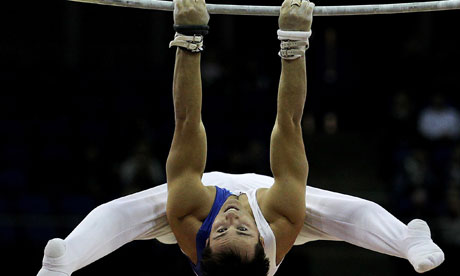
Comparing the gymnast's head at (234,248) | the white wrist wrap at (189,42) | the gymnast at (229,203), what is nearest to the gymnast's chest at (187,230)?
the gymnast at (229,203)

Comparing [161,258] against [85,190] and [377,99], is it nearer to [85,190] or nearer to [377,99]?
[85,190]

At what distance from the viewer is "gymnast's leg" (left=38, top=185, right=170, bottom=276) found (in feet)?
15.0

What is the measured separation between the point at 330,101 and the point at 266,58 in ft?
4.68

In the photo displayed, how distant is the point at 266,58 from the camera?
40.8 ft

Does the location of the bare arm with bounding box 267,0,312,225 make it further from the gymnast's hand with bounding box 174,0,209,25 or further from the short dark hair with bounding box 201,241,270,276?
the gymnast's hand with bounding box 174,0,209,25

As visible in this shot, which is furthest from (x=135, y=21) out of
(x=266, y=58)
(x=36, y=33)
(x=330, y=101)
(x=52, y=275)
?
(x=52, y=275)

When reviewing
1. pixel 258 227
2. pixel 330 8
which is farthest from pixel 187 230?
pixel 330 8

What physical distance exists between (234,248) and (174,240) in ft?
3.46

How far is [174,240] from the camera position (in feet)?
18.6

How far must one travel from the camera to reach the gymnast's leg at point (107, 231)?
4.58 m

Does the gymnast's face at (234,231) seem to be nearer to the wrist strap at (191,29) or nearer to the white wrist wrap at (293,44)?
the white wrist wrap at (293,44)

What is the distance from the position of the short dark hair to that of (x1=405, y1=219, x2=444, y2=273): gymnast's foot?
2.92 ft

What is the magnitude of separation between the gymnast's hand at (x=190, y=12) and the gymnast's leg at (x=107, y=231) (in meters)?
1.17

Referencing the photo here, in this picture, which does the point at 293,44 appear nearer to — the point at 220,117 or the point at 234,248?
the point at 234,248
